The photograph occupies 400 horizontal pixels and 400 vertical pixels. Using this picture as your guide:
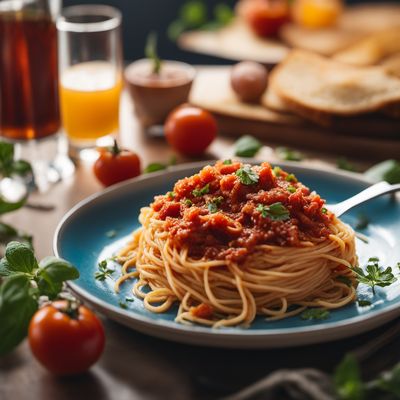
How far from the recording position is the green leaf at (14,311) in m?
3.20

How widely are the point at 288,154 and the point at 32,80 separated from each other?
1.91 m

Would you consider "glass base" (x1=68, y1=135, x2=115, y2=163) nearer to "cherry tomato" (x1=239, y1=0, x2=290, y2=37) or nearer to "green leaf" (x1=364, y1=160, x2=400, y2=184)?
"green leaf" (x1=364, y1=160, x2=400, y2=184)

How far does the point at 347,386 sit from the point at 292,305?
2.70ft

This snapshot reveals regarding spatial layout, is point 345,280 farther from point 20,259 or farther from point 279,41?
point 279,41

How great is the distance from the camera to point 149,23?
10539 millimetres

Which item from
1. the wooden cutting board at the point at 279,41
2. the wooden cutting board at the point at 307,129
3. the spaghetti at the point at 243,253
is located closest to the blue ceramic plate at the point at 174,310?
the spaghetti at the point at 243,253

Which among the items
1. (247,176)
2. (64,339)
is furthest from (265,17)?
(64,339)

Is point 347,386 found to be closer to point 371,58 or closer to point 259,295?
point 259,295

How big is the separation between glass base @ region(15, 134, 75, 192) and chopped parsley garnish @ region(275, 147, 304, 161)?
5.02ft

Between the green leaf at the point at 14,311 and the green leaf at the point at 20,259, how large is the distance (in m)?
0.28

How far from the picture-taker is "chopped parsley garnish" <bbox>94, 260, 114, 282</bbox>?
3768mm

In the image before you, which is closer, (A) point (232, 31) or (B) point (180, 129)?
(B) point (180, 129)

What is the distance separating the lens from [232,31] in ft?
26.5

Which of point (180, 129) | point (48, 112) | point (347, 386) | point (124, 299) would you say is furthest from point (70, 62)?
point (347, 386)
